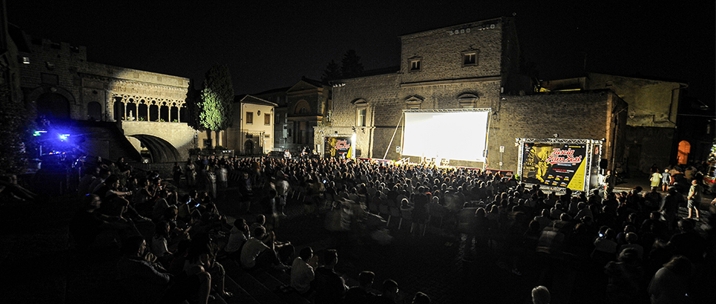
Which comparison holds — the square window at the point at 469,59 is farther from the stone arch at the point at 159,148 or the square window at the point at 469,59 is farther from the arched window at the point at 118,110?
the arched window at the point at 118,110

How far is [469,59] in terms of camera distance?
25078 mm

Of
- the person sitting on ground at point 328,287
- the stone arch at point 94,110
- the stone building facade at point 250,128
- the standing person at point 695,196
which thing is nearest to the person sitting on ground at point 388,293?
the person sitting on ground at point 328,287

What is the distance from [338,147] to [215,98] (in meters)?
14.5

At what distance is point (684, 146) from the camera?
27.2 m

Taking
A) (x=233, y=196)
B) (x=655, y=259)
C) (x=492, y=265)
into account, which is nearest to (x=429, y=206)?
(x=492, y=265)

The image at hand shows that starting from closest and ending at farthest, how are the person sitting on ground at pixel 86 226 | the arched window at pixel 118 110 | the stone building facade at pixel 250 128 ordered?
the person sitting on ground at pixel 86 226
the arched window at pixel 118 110
the stone building facade at pixel 250 128

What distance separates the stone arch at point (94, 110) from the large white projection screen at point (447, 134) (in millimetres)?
27470

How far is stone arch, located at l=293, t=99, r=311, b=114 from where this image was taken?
43056mm

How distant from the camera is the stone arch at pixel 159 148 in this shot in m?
28.7

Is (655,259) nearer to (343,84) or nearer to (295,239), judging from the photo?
(295,239)

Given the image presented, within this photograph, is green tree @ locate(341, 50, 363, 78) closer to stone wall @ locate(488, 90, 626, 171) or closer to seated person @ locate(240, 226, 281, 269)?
stone wall @ locate(488, 90, 626, 171)

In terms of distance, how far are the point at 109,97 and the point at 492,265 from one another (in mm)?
33409

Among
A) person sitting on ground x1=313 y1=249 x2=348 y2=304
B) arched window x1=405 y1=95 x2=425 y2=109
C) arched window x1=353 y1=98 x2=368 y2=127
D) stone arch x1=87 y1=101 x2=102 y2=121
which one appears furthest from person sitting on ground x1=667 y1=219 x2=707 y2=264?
stone arch x1=87 y1=101 x2=102 y2=121

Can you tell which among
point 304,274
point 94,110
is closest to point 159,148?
point 94,110
